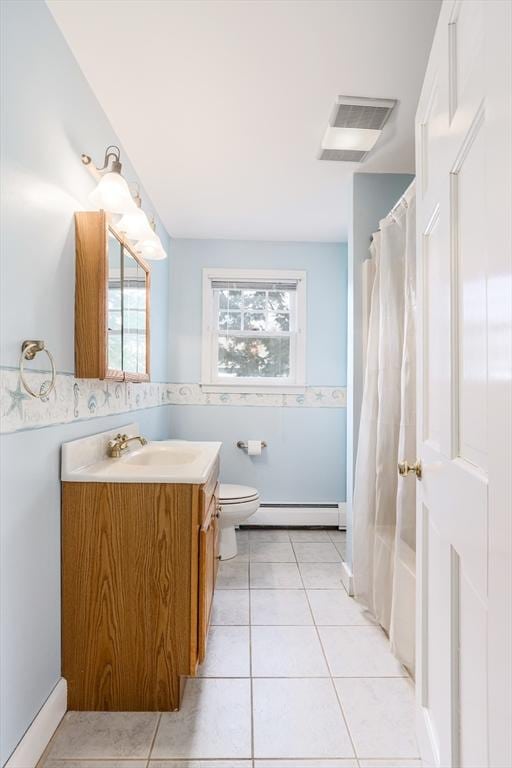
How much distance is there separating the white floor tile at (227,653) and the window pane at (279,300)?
2.30 metres

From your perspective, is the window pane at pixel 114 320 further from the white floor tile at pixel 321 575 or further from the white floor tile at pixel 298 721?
the white floor tile at pixel 321 575

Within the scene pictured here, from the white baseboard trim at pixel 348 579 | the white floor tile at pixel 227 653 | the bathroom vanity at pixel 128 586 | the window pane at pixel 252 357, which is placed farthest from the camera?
the window pane at pixel 252 357

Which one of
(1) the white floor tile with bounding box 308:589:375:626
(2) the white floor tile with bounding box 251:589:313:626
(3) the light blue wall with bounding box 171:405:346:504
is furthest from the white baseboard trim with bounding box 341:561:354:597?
(3) the light blue wall with bounding box 171:405:346:504

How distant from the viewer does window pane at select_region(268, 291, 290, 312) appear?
3.43 metres

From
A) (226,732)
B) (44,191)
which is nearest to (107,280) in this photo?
(44,191)

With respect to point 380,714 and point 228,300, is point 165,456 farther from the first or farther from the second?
point 228,300

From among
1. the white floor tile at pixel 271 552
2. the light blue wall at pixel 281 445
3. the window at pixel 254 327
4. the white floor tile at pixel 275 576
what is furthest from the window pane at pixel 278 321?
the white floor tile at pixel 275 576

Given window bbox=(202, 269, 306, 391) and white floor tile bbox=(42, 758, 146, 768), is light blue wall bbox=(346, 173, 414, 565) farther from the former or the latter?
white floor tile bbox=(42, 758, 146, 768)

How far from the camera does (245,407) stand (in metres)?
3.36

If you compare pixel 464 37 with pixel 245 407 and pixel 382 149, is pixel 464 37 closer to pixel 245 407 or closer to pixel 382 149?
pixel 382 149

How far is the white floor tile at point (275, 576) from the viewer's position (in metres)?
2.37

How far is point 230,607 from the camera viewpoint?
6.95 feet

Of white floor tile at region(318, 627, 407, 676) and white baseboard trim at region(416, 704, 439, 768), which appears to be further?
white floor tile at region(318, 627, 407, 676)

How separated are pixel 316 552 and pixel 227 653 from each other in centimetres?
124
